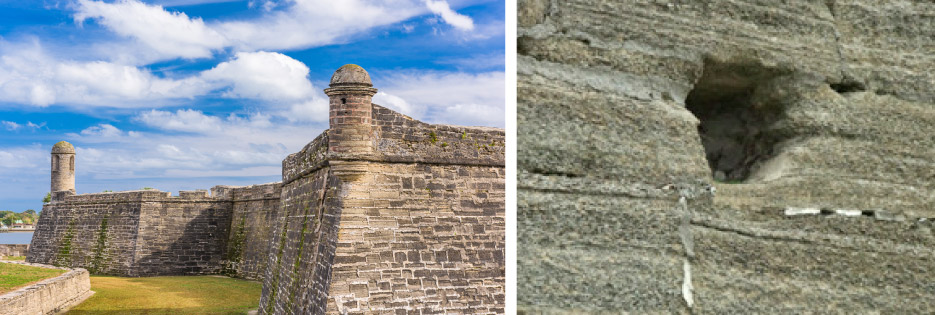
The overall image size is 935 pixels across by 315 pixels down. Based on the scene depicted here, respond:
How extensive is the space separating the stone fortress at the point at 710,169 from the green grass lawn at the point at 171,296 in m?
11.4

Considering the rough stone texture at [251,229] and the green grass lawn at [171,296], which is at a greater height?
the rough stone texture at [251,229]

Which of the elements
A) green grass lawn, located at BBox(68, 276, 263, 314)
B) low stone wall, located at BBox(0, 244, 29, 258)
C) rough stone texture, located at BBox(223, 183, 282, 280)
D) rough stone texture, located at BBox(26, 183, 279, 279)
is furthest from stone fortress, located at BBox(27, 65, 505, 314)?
low stone wall, located at BBox(0, 244, 29, 258)

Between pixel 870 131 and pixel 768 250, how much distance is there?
91 cm

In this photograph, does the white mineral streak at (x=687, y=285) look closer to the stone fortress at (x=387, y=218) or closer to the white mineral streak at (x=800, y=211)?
the white mineral streak at (x=800, y=211)

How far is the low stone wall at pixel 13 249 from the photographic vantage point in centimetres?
2717

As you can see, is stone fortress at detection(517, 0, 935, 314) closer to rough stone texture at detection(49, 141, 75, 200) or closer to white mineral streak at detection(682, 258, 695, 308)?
white mineral streak at detection(682, 258, 695, 308)

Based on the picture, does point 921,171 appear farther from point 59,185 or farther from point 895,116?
point 59,185

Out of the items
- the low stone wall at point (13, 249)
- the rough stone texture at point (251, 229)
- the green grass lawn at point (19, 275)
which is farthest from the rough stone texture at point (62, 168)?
the green grass lawn at point (19, 275)

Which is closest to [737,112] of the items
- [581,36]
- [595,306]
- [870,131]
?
[870,131]

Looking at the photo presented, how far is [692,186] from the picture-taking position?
3123mm

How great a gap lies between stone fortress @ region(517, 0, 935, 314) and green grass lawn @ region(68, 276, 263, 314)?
11369mm

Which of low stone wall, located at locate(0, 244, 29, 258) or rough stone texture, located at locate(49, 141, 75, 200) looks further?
low stone wall, located at locate(0, 244, 29, 258)

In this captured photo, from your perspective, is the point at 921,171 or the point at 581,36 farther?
the point at 921,171

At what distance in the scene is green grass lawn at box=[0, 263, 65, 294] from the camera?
1198cm
